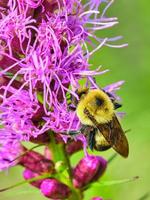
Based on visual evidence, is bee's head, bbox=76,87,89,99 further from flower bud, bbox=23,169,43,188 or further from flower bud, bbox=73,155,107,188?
flower bud, bbox=23,169,43,188

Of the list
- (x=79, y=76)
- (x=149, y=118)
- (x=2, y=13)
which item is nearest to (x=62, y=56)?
(x=79, y=76)

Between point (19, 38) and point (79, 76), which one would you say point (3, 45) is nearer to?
point (19, 38)

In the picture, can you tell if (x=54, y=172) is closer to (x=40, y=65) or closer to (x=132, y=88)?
(x=40, y=65)

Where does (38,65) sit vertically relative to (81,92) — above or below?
above

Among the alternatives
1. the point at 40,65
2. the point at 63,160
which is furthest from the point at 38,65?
the point at 63,160

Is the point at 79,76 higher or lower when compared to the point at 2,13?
lower

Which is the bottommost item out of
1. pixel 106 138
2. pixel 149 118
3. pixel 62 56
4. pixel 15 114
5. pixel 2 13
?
pixel 149 118
